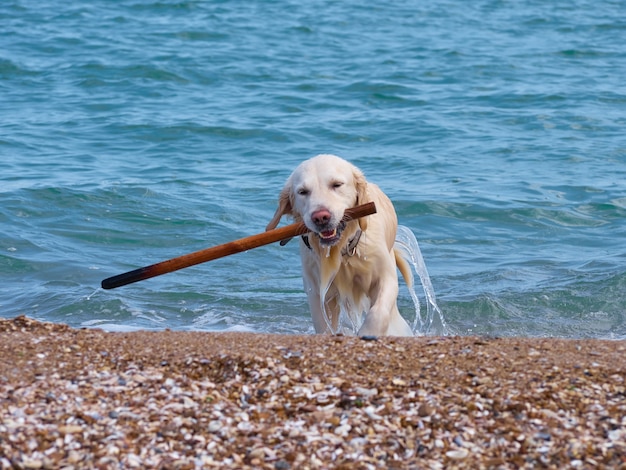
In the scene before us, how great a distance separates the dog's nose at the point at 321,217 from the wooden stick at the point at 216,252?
0.23 metres

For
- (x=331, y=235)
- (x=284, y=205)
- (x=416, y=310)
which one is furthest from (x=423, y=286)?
(x=331, y=235)

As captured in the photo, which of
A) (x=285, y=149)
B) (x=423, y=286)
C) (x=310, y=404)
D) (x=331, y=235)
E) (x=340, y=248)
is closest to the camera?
(x=310, y=404)

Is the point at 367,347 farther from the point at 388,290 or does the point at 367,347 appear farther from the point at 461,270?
the point at 461,270

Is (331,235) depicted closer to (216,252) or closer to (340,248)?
(340,248)

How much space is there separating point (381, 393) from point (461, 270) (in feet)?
17.7

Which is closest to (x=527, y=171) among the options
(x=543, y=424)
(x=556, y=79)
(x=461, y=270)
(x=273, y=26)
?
(x=461, y=270)

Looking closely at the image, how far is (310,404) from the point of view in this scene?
431cm

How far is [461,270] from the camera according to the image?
31.6 ft

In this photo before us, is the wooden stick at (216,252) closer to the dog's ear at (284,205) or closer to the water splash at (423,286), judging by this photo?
the dog's ear at (284,205)

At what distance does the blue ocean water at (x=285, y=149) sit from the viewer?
8922 millimetres

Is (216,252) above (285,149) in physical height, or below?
above

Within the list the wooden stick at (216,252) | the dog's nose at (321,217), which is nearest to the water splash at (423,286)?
the wooden stick at (216,252)

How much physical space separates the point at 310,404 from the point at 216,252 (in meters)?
1.87

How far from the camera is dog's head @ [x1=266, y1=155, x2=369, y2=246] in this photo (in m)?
6.00
